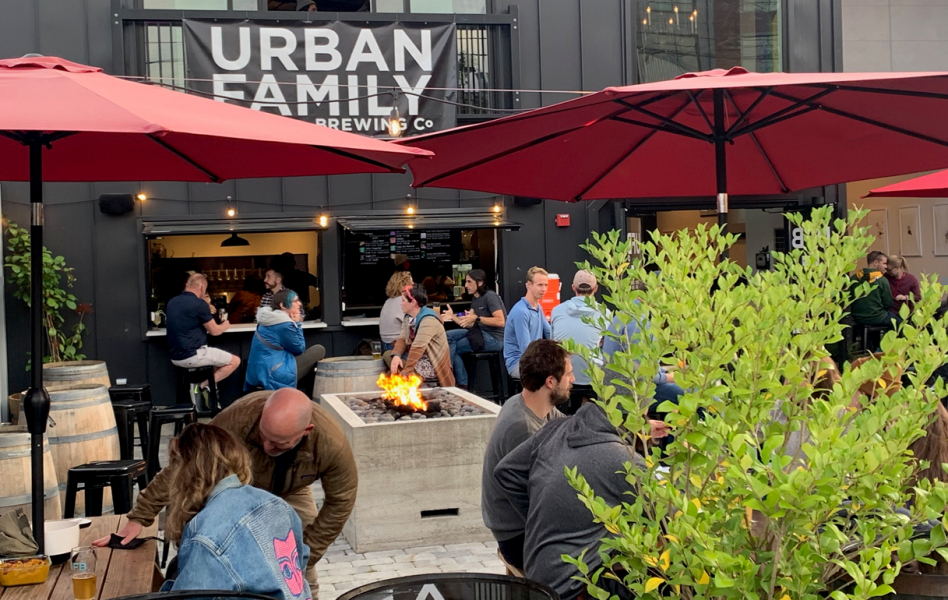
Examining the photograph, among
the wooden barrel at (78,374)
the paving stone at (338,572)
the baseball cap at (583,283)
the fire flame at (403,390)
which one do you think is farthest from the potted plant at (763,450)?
the wooden barrel at (78,374)

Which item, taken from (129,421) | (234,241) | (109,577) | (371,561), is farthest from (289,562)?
(234,241)

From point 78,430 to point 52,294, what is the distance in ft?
15.2

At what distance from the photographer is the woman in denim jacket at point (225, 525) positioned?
2.95m

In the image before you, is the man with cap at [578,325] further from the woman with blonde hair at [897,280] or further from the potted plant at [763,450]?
the woman with blonde hair at [897,280]

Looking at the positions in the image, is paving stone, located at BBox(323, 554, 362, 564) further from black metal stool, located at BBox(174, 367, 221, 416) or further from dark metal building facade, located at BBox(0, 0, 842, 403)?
dark metal building facade, located at BBox(0, 0, 842, 403)

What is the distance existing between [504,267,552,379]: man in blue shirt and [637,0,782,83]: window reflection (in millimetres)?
5495

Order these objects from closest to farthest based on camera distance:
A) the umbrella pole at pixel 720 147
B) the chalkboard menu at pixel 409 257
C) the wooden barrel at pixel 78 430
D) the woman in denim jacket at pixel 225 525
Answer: the woman in denim jacket at pixel 225 525 < the umbrella pole at pixel 720 147 < the wooden barrel at pixel 78 430 < the chalkboard menu at pixel 409 257

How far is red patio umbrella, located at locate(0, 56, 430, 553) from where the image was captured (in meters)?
3.38

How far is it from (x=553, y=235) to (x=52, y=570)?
952cm

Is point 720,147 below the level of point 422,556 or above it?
above

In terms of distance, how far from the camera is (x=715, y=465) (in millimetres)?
2172

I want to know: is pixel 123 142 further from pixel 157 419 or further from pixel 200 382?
pixel 200 382

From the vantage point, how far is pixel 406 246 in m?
12.7

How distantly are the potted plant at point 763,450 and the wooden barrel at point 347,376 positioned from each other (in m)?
7.13
